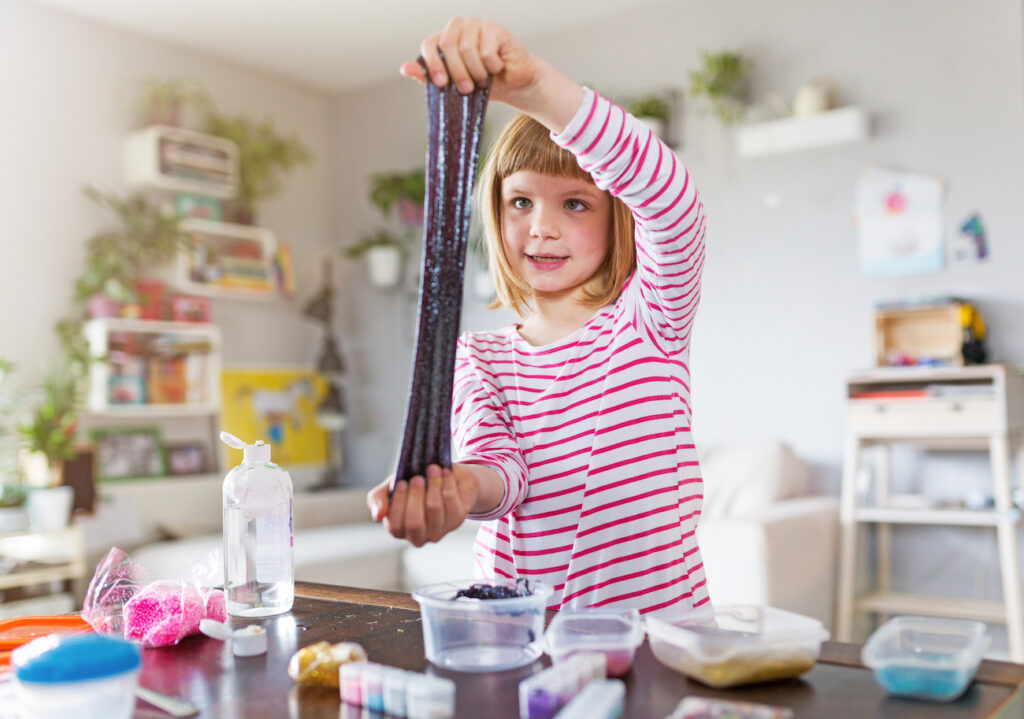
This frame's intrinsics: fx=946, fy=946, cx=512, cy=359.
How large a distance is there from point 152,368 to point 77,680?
12.3 ft

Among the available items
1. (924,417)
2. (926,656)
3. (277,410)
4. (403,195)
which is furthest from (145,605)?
(277,410)

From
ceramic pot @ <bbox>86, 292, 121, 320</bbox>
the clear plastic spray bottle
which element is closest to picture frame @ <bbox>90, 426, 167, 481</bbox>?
ceramic pot @ <bbox>86, 292, 121, 320</bbox>

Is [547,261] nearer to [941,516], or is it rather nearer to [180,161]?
[941,516]

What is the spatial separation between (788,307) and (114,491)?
9.11ft

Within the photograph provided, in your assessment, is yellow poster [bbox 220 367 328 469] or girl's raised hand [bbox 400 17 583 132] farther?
yellow poster [bbox 220 367 328 469]

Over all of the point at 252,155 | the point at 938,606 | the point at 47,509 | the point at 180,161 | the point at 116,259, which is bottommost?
the point at 938,606

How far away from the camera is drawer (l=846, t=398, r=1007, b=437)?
9.37ft

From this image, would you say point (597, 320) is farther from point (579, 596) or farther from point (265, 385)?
point (265, 385)

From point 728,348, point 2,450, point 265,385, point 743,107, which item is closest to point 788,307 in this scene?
point 728,348

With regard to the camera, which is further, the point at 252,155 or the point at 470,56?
the point at 252,155

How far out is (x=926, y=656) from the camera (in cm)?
66

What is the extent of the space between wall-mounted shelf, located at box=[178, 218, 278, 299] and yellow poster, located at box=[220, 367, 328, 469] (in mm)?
423

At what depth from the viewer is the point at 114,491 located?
3816 mm

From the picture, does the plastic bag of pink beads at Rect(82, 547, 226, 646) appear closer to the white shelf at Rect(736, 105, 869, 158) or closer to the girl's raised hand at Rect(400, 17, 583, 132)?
the girl's raised hand at Rect(400, 17, 583, 132)
